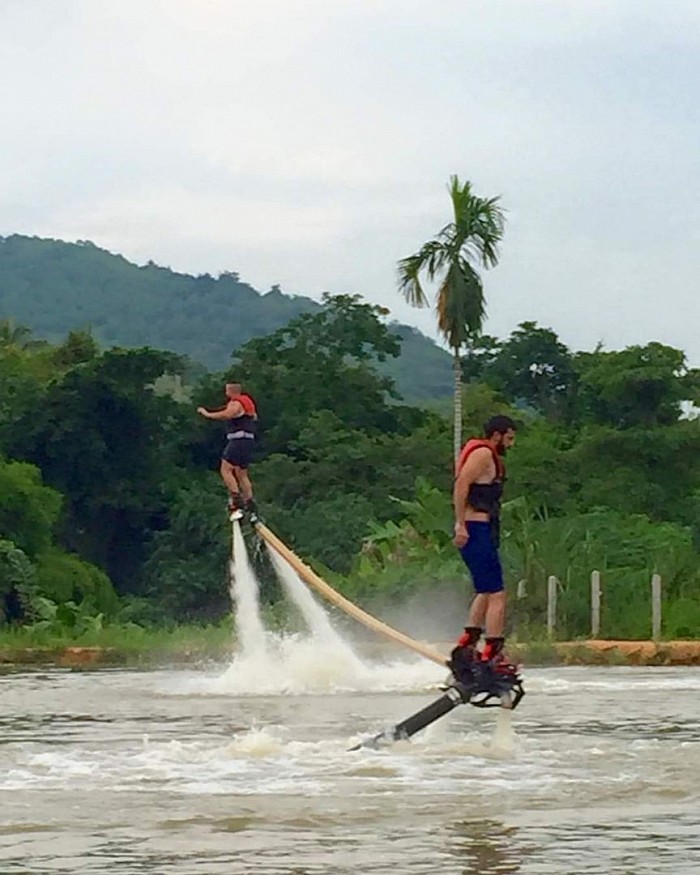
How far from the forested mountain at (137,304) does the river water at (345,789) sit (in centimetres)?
11771

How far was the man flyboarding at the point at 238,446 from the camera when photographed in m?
16.8

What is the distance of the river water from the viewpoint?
8.58 metres

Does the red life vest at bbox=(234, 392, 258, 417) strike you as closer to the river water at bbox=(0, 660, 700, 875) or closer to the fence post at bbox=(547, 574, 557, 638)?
the river water at bbox=(0, 660, 700, 875)

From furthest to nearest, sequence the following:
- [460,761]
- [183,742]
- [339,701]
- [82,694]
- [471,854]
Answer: [82,694], [339,701], [183,742], [460,761], [471,854]

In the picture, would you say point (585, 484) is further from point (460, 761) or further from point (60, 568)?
point (460, 761)

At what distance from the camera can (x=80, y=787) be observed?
429 inches

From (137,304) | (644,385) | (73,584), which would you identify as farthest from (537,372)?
(137,304)

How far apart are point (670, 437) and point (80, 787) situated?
37674mm

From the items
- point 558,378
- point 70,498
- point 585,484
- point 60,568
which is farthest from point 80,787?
point 558,378

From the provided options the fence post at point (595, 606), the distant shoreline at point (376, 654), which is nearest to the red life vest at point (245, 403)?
the distant shoreline at point (376, 654)

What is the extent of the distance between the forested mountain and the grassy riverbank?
10036cm

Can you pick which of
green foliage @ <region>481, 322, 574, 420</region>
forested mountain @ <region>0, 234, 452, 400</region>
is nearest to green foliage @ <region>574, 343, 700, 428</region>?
green foliage @ <region>481, 322, 574, 420</region>

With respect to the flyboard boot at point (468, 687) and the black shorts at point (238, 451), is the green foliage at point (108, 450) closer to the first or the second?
the black shorts at point (238, 451)

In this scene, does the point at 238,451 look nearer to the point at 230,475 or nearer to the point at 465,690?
the point at 230,475
